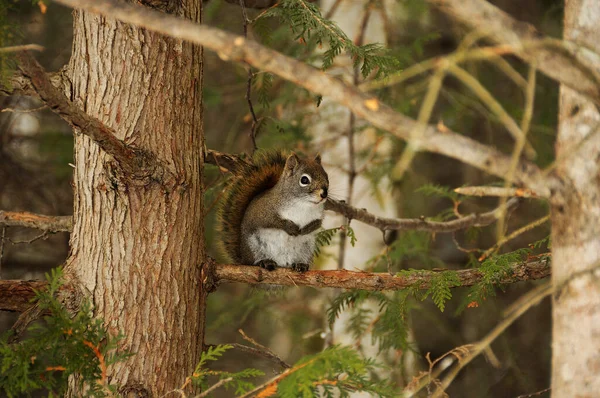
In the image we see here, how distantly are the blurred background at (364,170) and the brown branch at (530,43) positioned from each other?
1.40 metres

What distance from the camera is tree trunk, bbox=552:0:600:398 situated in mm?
1079

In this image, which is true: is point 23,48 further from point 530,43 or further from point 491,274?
point 491,274

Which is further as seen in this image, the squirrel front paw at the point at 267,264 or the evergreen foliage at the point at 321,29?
the squirrel front paw at the point at 267,264

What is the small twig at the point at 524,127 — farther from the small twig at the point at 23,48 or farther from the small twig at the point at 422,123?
the small twig at the point at 23,48

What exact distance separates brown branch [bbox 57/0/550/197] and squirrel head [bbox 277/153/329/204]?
1.43 metres

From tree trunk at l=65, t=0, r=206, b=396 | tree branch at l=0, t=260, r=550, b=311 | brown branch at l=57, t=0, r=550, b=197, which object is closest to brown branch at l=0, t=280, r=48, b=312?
tree branch at l=0, t=260, r=550, b=311

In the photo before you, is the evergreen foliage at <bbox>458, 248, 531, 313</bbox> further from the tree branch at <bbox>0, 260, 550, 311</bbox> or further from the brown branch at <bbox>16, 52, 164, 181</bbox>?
the brown branch at <bbox>16, 52, 164, 181</bbox>

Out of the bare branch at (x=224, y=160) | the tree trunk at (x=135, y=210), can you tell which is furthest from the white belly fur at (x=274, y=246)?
the tree trunk at (x=135, y=210)

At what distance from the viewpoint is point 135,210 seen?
172 centimetres

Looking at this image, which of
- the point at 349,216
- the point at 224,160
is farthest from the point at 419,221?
the point at 224,160

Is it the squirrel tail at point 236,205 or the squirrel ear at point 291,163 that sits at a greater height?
the squirrel ear at point 291,163

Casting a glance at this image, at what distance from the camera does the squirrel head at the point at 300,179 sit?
8.36 feet

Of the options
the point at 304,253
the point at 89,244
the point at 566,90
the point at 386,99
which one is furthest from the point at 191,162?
the point at 386,99

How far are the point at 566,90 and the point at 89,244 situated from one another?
4.02 feet
